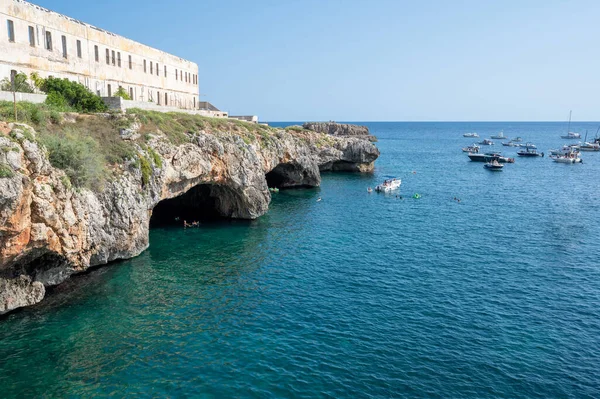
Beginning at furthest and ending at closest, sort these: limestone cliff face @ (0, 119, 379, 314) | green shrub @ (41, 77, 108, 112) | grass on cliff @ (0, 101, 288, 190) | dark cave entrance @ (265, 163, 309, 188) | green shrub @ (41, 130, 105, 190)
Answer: dark cave entrance @ (265, 163, 309, 188)
green shrub @ (41, 77, 108, 112)
grass on cliff @ (0, 101, 288, 190)
green shrub @ (41, 130, 105, 190)
limestone cliff face @ (0, 119, 379, 314)

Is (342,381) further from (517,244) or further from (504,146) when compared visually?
(504,146)

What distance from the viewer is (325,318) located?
86.0 feet

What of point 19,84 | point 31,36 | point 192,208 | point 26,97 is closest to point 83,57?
point 31,36

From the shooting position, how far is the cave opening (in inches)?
1981

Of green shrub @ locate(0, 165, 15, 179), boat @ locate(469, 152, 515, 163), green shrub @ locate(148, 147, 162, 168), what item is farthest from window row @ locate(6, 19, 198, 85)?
boat @ locate(469, 152, 515, 163)

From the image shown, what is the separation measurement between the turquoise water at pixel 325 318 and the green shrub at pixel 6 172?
27.6ft

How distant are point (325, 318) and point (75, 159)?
64.1ft

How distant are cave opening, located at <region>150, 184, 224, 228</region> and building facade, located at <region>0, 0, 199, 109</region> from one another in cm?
1528

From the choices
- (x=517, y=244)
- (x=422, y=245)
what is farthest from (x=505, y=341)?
(x=517, y=244)

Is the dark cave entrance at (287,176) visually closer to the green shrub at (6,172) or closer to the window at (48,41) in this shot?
the window at (48,41)

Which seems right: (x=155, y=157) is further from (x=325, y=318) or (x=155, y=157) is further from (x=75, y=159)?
(x=325, y=318)

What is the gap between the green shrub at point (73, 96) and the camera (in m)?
41.6

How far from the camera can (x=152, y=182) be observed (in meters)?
37.4

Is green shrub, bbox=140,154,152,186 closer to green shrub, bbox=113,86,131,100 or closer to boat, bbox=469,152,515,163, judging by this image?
green shrub, bbox=113,86,131,100
